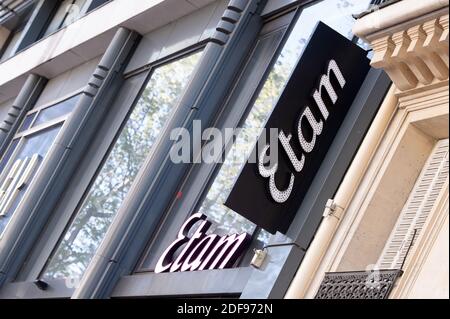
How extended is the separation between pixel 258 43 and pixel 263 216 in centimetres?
487

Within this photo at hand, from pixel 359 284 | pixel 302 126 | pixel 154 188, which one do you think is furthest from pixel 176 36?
pixel 359 284

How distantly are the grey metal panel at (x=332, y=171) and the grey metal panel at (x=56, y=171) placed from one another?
825cm

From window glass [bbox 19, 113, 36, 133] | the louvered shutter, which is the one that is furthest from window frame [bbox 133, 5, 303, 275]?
window glass [bbox 19, 113, 36, 133]

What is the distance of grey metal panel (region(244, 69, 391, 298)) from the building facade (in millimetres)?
21

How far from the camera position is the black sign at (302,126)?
13828 mm

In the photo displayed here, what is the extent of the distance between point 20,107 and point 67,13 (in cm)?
294

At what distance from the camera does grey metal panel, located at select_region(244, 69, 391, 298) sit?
13.5m

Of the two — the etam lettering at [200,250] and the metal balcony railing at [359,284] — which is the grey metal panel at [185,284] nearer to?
the etam lettering at [200,250]

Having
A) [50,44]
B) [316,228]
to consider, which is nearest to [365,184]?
[316,228]

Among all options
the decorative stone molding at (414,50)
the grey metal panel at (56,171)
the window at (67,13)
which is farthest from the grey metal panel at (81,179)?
the decorative stone molding at (414,50)

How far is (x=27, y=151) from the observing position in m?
24.1

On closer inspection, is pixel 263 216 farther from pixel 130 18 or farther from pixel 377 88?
pixel 130 18

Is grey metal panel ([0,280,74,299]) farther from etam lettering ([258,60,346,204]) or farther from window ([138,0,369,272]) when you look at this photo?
etam lettering ([258,60,346,204])
